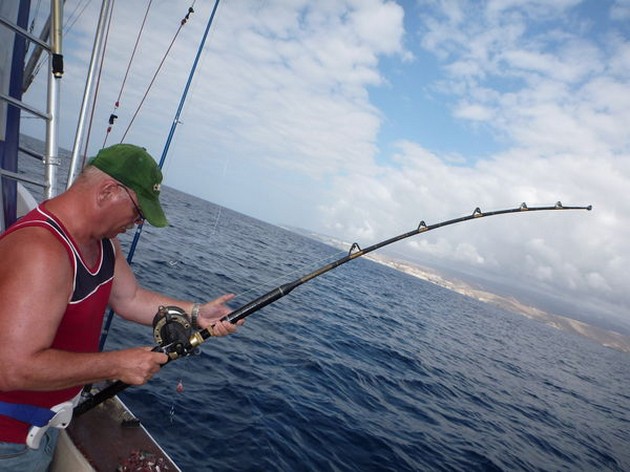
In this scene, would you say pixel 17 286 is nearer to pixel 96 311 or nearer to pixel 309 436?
pixel 96 311

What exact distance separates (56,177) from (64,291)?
2257mm

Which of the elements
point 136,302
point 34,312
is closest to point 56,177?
point 136,302

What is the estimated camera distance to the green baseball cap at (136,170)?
2.19m

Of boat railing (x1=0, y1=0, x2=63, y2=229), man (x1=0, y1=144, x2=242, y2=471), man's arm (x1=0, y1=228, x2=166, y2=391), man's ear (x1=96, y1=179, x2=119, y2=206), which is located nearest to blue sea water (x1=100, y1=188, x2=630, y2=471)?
boat railing (x1=0, y1=0, x2=63, y2=229)

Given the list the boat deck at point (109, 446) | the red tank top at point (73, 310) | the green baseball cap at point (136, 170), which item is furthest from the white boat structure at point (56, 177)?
the green baseball cap at point (136, 170)

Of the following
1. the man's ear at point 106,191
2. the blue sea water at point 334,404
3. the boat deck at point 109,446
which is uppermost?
the man's ear at point 106,191

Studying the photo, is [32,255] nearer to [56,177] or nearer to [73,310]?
[73,310]

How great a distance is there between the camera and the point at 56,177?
139 inches

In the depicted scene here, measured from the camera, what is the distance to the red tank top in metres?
1.93

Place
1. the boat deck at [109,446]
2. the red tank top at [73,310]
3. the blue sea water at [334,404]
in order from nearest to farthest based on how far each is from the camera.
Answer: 1. the red tank top at [73,310]
2. the boat deck at [109,446]
3. the blue sea water at [334,404]

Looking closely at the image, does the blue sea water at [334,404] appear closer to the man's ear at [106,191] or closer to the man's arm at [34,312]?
the man's ear at [106,191]

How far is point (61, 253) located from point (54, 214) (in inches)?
11.2

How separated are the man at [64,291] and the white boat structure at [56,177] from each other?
539mm

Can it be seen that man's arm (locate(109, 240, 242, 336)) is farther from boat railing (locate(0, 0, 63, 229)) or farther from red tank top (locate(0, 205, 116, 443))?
boat railing (locate(0, 0, 63, 229))
